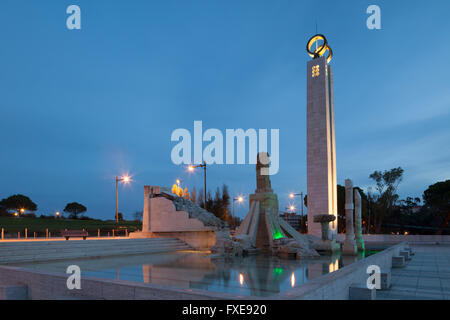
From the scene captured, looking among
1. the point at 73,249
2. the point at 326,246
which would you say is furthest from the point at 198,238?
the point at 73,249

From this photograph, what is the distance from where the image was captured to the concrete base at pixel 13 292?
649 centimetres

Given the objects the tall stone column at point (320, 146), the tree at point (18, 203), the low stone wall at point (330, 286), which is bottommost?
the tree at point (18, 203)

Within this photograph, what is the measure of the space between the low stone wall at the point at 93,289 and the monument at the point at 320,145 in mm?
23150

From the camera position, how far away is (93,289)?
5.37 metres

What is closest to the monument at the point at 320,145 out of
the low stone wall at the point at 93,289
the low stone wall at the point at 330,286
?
the low stone wall at the point at 330,286

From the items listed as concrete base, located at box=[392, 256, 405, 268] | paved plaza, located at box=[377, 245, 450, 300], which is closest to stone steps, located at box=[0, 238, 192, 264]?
concrete base, located at box=[392, 256, 405, 268]

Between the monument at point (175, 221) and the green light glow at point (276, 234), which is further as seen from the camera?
the monument at point (175, 221)

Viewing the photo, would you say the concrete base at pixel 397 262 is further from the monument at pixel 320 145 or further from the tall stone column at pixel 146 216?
the monument at pixel 320 145

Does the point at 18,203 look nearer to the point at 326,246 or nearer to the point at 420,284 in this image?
the point at 326,246

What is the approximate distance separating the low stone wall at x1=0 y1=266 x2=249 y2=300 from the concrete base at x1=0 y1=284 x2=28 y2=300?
0.11m

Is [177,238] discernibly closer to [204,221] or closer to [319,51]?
[204,221]

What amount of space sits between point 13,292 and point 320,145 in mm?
25189

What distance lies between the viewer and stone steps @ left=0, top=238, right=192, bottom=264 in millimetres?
10758
